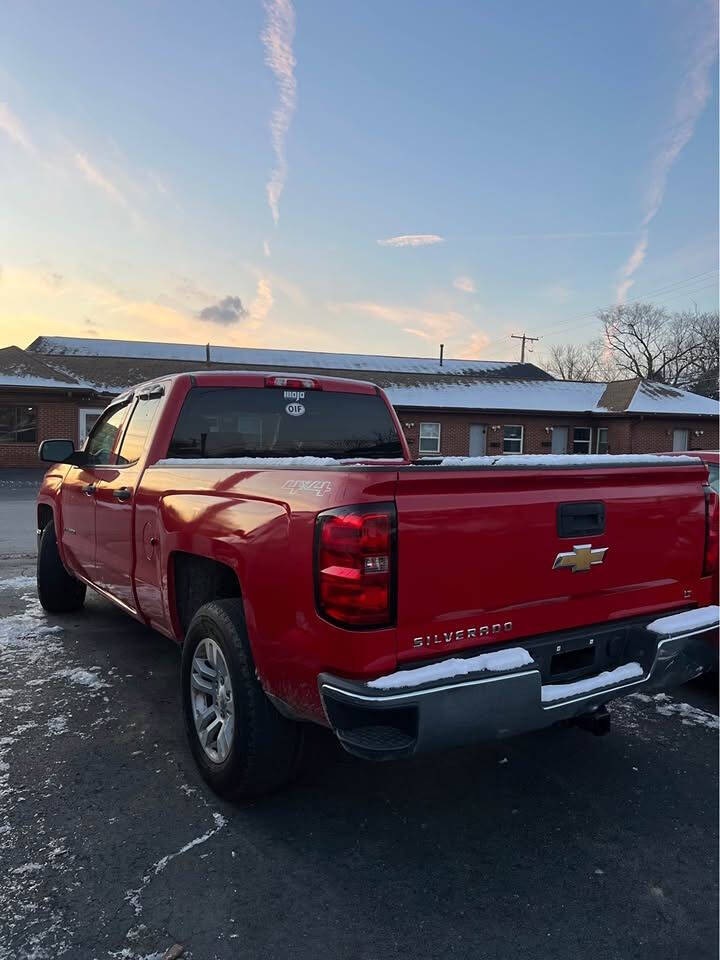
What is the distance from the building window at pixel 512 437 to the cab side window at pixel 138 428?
27.1m

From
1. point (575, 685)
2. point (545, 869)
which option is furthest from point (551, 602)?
point (545, 869)

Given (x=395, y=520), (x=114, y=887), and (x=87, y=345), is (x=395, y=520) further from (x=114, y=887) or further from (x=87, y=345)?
(x=87, y=345)

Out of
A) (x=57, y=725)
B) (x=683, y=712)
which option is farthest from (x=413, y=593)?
(x=683, y=712)

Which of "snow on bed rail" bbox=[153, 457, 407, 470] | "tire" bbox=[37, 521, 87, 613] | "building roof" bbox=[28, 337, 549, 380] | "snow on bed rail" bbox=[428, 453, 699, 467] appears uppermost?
"building roof" bbox=[28, 337, 549, 380]

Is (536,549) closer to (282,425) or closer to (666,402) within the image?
(282,425)

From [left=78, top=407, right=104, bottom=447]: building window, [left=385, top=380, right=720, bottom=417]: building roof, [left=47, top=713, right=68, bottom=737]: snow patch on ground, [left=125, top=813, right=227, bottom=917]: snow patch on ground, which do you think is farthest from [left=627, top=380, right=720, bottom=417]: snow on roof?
[left=125, top=813, right=227, bottom=917]: snow patch on ground

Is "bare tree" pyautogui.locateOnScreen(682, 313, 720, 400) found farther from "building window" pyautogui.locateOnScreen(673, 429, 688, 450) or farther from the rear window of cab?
A: the rear window of cab

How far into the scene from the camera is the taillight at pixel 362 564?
224 centimetres

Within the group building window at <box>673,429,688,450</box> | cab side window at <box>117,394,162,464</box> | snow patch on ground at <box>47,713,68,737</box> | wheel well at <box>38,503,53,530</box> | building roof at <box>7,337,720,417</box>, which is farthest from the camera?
building window at <box>673,429,688,450</box>

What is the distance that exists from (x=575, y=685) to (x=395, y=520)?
1073 mm

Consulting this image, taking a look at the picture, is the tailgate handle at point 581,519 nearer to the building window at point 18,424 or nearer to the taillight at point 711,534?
the taillight at point 711,534

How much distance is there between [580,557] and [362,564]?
100 centimetres

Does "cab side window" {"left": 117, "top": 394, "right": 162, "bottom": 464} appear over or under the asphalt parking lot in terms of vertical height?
over

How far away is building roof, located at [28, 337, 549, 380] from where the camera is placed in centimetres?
3597
